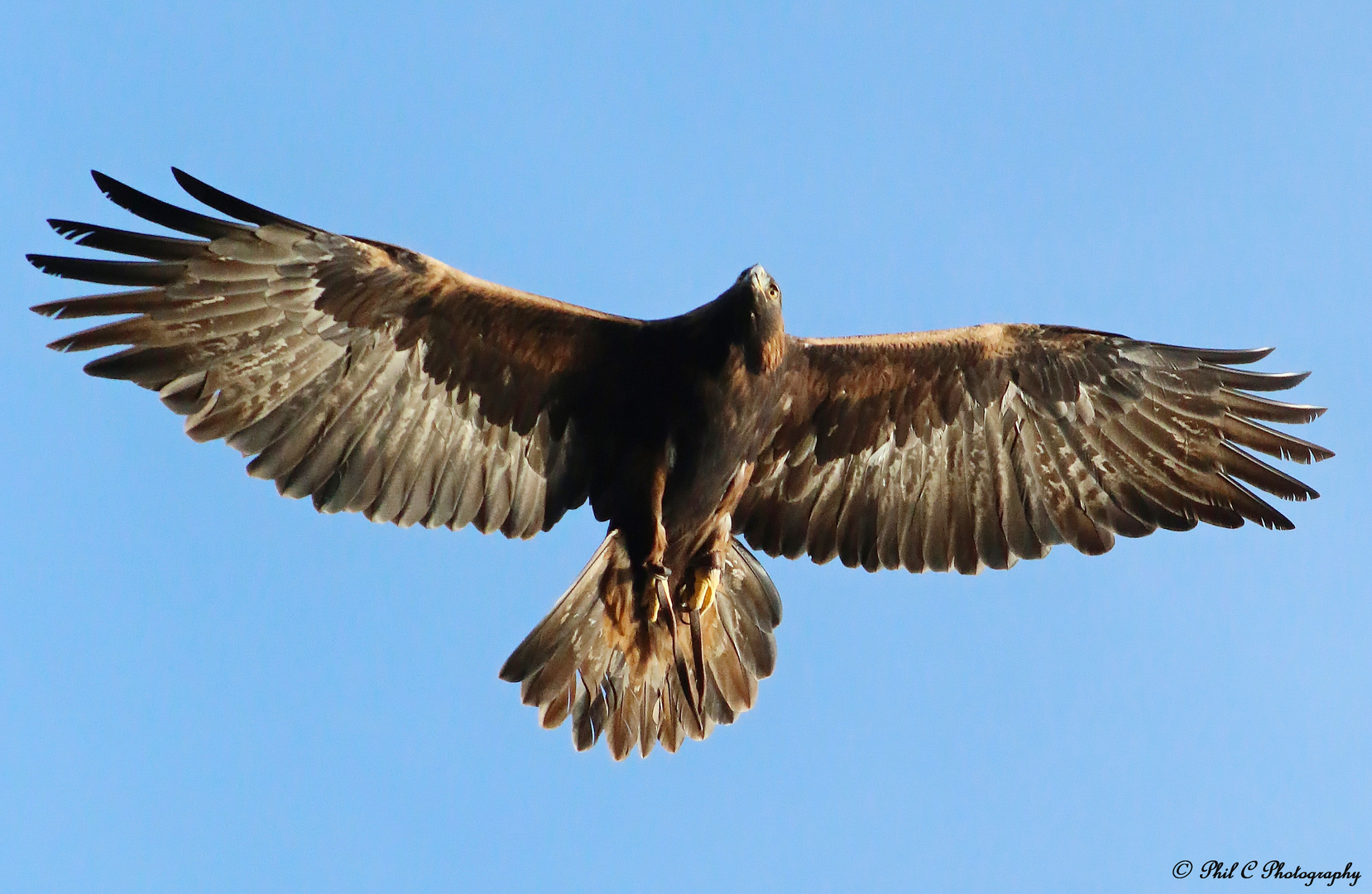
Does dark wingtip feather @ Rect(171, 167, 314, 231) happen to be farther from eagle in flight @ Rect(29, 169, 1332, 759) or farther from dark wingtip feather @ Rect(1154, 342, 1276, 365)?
dark wingtip feather @ Rect(1154, 342, 1276, 365)

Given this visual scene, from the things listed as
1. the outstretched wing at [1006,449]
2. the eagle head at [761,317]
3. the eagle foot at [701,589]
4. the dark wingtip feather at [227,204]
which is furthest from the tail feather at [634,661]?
the dark wingtip feather at [227,204]

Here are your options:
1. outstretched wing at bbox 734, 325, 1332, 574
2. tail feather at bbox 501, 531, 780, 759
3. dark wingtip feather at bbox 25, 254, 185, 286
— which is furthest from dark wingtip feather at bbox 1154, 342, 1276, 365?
dark wingtip feather at bbox 25, 254, 185, 286

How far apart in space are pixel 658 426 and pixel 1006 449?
7.30 feet

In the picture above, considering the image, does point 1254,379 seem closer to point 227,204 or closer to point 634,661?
point 634,661

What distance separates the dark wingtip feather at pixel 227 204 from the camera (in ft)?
23.5

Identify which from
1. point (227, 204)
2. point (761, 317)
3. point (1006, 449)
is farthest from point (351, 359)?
point (1006, 449)

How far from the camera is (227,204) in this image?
7.37m

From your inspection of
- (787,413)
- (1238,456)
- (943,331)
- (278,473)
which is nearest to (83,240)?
(278,473)

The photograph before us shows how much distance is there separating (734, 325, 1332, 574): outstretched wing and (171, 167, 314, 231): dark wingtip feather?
285 centimetres

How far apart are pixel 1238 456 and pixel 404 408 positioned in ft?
15.1

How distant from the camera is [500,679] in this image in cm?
866

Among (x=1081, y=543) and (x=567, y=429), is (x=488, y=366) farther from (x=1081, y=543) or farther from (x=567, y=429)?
(x=1081, y=543)

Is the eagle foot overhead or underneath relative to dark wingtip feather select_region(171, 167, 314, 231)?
underneath

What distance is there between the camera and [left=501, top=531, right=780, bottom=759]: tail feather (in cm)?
875
